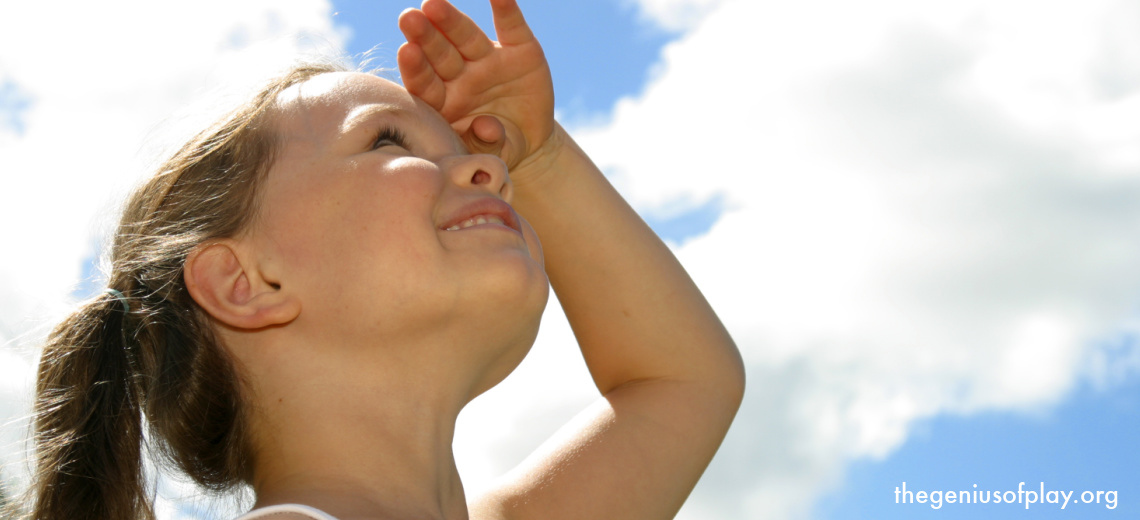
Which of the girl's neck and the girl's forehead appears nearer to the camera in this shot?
the girl's neck

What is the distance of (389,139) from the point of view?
2.27m

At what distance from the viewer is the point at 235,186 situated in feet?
7.43

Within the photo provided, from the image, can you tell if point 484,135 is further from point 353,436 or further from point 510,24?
point 353,436

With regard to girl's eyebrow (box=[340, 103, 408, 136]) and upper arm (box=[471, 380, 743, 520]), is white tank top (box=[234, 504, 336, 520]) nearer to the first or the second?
upper arm (box=[471, 380, 743, 520])

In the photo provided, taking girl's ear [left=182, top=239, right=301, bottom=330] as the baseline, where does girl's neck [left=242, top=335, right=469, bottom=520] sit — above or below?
below

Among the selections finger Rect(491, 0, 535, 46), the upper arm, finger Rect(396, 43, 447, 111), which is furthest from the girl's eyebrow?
the upper arm

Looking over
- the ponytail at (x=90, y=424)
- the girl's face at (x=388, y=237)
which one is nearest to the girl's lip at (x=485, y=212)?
the girl's face at (x=388, y=237)

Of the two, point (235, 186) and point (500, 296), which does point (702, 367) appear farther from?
point (235, 186)

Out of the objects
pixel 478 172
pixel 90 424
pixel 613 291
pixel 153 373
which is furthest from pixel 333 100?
pixel 613 291

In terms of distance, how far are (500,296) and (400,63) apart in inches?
30.1

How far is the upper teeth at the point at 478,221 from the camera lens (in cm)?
216

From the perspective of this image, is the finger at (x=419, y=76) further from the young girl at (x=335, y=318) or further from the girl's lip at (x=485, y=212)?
the girl's lip at (x=485, y=212)

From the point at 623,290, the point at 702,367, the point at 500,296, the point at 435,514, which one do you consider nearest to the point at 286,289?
the point at 500,296

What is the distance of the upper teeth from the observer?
2160 millimetres
